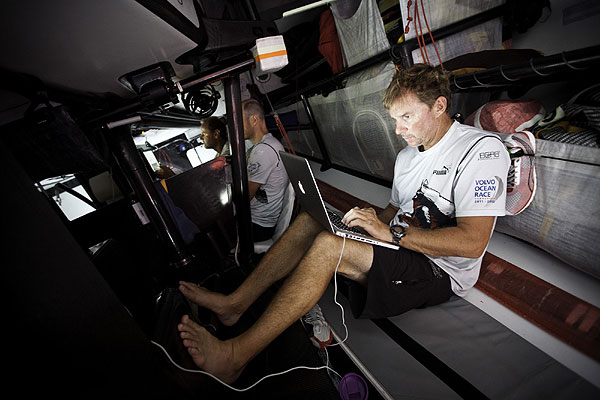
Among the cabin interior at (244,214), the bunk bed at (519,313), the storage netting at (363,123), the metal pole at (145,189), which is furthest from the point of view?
the storage netting at (363,123)

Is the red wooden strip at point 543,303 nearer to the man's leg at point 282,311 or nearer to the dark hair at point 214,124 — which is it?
the man's leg at point 282,311

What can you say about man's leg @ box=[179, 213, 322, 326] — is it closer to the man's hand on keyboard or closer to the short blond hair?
the man's hand on keyboard

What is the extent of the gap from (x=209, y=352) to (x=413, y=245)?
958mm

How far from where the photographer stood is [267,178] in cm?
198

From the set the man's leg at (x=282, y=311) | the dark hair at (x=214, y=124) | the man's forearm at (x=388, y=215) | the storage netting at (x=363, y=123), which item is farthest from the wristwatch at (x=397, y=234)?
the dark hair at (x=214, y=124)

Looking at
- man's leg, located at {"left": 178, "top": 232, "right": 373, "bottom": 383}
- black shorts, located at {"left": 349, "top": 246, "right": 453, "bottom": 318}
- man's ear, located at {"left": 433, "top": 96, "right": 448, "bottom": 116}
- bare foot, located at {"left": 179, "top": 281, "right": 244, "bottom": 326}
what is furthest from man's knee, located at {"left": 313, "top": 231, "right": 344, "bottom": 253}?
man's ear, located at {"left": 433, "top": 96, "right": 448, "bottom": 116}

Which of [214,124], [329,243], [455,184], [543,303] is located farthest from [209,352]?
[214,124]

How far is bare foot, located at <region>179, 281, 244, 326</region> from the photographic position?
3.79 feet

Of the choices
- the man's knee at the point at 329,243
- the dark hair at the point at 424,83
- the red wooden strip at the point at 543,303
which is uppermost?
the dark hair at the point at 424,83

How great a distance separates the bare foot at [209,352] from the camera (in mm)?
833

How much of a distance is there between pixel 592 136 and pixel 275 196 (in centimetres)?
184

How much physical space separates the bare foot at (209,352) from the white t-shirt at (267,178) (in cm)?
125

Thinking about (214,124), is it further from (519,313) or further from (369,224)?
(519,313)

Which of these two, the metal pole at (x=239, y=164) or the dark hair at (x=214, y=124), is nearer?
the metal pole at (x=239, y=164)
